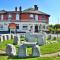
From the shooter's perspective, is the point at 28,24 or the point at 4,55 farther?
the point at 28,24

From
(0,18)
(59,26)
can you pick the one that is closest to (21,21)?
(0,18)

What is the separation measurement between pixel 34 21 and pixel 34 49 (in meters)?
42.5

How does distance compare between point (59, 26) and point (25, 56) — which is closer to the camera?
point (25, 56)

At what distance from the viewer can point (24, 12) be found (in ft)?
185

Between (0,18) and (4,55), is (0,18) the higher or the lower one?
the higher one

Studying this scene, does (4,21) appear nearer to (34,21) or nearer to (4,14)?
(4,14)

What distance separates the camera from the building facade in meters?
56.3

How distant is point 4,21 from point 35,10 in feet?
25.9

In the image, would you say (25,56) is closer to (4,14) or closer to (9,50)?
(9,50)

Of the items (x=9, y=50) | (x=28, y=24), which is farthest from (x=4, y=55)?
(x=28, y=24)

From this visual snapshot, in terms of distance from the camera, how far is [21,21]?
5681cm

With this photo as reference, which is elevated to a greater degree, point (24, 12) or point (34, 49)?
point (24, 12)

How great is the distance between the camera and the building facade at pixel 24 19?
185 feet

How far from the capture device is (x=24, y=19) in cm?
5681
